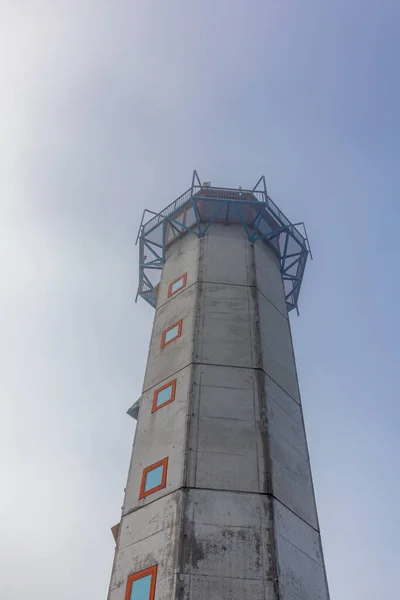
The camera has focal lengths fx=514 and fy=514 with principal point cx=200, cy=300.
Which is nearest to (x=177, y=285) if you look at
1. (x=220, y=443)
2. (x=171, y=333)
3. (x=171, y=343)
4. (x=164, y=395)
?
(x=171, y=333)

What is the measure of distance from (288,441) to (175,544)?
6599 millimetres

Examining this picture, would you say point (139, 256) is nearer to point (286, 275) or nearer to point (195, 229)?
point (195, 229)

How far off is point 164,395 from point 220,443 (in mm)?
3743

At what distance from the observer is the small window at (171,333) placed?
79.2 ft

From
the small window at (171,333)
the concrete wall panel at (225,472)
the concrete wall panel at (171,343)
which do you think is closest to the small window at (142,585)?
the concrete wall panel at (225,472)

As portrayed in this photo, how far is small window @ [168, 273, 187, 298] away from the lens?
26873 millimetres

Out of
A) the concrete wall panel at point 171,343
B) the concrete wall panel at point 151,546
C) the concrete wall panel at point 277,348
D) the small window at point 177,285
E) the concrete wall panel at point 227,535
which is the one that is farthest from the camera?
the small window at point 177,285

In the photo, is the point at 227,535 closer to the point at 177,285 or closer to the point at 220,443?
the point at 220,443

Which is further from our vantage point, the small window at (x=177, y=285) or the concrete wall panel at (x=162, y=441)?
the small window at (x=177, y=285)

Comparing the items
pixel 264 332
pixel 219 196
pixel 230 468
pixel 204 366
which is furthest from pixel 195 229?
pixel 230 468

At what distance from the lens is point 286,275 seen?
3203cm

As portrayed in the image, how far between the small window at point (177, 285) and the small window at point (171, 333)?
264 cm

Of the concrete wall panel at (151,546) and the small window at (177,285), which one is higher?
the small window at (177,285)

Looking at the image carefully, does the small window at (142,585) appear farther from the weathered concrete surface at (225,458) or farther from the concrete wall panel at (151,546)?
the weathered concrete surface at (225,458)
